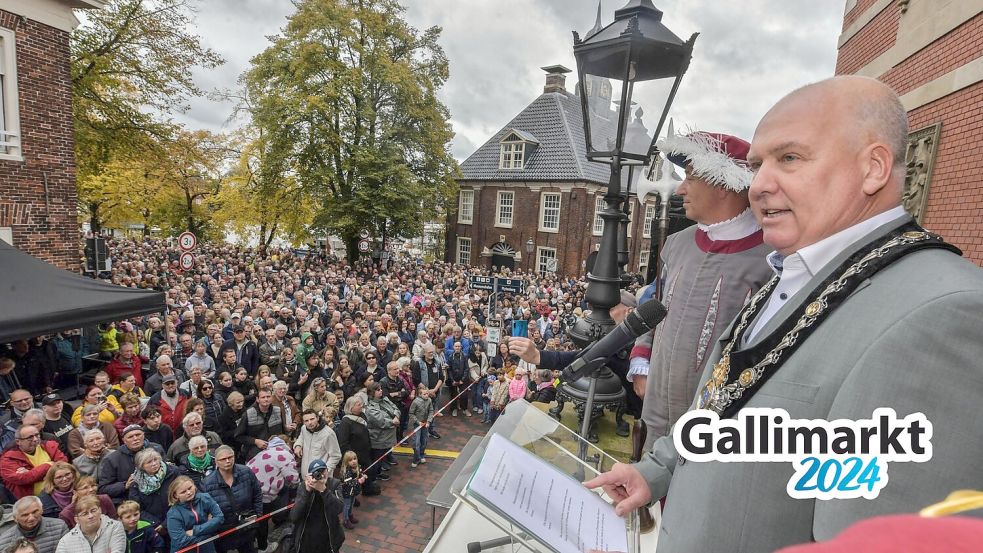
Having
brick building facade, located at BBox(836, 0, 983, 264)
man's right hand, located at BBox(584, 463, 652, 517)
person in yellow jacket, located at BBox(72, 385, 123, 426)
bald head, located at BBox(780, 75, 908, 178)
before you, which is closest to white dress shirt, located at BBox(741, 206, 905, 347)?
bald head, located at BBox(780, 75, 908, 178)

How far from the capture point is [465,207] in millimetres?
32625

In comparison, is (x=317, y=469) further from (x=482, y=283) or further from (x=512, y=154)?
(x=512, y=154)

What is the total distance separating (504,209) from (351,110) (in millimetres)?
11203

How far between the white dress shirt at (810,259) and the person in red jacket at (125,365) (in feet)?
31.8

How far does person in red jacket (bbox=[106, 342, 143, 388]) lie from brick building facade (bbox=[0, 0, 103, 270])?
3.51 m

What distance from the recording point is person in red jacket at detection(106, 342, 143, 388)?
823 centimetres

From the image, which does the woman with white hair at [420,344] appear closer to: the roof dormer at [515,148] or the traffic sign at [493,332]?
the traffic sign at [493,332]

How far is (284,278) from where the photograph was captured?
61.6 ft

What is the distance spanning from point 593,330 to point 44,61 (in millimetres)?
12361

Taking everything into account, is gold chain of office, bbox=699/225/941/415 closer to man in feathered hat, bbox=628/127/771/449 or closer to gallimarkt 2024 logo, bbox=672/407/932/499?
gallimarkt 2024 logo, bbox=672/407/932/499

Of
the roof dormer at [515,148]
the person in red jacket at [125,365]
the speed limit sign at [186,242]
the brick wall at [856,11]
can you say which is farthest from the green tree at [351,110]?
the brick wall at [856,11]

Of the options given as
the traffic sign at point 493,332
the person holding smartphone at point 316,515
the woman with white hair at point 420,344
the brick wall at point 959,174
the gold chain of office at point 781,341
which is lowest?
the person holding smartphone at point 316,515

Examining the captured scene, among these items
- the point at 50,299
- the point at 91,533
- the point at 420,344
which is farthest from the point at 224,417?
the point at 420,344

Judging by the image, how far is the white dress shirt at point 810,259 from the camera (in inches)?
44.3
